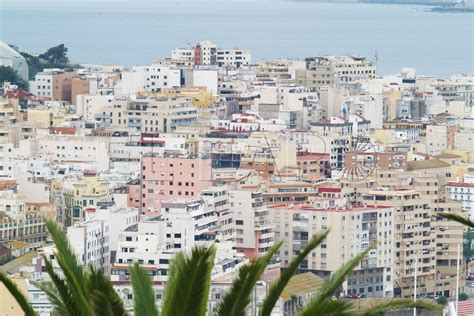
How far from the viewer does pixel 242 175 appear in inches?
918

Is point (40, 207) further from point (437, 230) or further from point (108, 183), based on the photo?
point (437, 230)

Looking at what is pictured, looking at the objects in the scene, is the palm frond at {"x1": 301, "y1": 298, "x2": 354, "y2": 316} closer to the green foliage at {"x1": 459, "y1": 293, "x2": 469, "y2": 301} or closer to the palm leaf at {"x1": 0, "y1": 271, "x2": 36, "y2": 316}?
the palm leaf at {"x1": 0, "y1": 271, "x2": 36, "y2": 316}

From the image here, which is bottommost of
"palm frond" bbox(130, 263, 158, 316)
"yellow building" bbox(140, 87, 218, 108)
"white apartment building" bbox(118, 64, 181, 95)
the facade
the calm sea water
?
"palm frond" bbox(130, 263, 158, 316)

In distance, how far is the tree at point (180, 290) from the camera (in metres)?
5.70

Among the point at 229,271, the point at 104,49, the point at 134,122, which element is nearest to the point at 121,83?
the point at 134,122

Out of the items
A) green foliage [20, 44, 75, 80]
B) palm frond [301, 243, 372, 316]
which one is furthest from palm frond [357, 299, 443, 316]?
green foliage [20, 44, 75, 80]

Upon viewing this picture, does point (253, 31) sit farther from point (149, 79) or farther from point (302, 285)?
point (302, 285)

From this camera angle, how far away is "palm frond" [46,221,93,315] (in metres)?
5.86

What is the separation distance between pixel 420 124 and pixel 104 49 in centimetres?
2913

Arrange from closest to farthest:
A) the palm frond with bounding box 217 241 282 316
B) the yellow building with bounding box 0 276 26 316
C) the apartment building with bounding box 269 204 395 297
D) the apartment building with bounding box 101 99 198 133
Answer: the palm frond with bounding box 217 241 282 316, the yellow building with bounding box 0 276 26 316, the apartment building with bounding box 269 204 395 297, the apartment building with bounding box 101 99 198 133

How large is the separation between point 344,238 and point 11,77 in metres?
17.3

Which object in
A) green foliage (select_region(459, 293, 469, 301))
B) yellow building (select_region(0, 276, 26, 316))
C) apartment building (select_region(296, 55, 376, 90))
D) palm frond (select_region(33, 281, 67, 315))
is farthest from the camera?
apartment building (select_region(296, 55, 376, 90))

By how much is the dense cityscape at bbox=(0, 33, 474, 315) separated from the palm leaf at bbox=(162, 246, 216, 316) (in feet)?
17.6

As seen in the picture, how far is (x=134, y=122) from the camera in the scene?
103 feet
